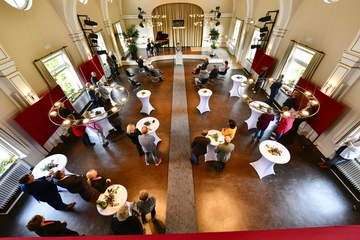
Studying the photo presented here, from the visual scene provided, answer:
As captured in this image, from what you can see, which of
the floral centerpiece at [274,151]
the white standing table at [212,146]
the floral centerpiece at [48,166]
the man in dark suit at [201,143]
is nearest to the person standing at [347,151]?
the floral centerpiece at [274,151]

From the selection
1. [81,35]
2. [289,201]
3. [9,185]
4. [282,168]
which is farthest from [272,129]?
[81,35]

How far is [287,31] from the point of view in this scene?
6.16 meters

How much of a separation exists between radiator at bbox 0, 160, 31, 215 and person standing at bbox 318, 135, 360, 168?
8103 millimetres

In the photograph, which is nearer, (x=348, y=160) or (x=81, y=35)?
(x=348, y=160)

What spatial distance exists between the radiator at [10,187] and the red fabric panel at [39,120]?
2.58 ft

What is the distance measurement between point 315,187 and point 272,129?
2.14 meters

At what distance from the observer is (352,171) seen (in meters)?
3.87

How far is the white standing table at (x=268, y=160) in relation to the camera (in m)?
3.69

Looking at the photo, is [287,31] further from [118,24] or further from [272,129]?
[118,24]

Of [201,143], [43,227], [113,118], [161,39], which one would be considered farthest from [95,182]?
[161,39]

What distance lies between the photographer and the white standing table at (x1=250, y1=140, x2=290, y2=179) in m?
3.69

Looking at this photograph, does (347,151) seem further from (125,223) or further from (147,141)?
(125,223)

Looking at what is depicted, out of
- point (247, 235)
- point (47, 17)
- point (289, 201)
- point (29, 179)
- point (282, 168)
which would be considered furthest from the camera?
point (47, 17)

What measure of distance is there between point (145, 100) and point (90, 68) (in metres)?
3.51
